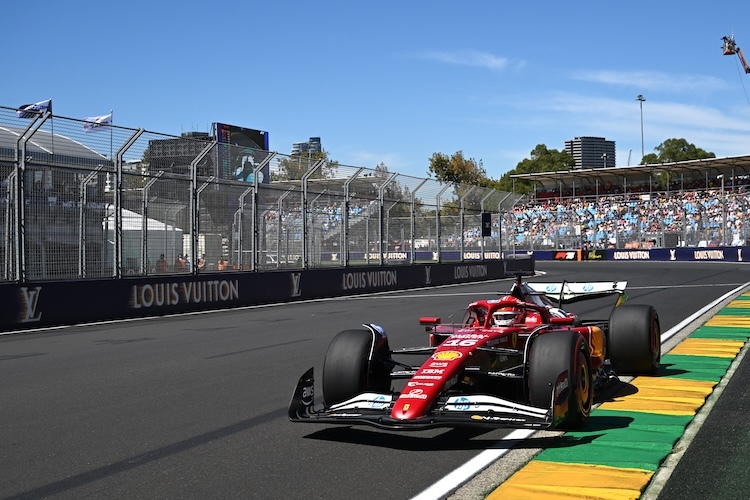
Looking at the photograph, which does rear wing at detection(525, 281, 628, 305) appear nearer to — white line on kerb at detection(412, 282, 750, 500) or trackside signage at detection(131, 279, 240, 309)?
white line on kerb at detection(412, 282, 750, 500)

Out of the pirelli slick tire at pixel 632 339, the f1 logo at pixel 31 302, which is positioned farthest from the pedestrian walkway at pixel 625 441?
the f1 logo at pixel 31 302

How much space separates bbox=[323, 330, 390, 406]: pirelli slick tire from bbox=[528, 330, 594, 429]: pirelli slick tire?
4.23 ft

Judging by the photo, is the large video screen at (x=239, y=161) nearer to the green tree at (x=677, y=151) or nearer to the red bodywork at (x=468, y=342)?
the red bodywork at (x=468, y=342)

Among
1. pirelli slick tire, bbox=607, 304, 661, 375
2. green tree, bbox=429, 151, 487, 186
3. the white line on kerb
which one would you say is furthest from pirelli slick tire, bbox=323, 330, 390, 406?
green tree, bbox=429, 151, 487, 186

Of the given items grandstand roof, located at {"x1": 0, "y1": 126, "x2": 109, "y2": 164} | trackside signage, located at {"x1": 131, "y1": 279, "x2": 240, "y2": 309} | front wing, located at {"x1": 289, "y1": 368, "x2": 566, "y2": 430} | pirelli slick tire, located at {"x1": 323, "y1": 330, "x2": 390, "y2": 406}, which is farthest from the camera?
trackside signage, located at {"x1": 131, "y1": 279, "x2": 240, "y2": 309}

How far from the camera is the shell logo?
6.36m

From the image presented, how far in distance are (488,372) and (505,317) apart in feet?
3.74

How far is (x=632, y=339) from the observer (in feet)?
27.8

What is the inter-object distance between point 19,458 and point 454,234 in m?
27.0

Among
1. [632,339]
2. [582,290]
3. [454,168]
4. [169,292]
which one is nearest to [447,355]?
[632,339]

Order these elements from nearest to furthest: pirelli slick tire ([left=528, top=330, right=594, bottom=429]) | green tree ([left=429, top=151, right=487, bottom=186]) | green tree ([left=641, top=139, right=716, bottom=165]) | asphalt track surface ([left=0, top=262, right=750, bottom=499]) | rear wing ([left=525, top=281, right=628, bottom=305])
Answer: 1. asphalt track surface ([left=0, top=262, right=750, bottom=499])
2. pirelli slick tire ([left=528, top=330, right=594, bottom=429])
3. rear wing ([left=525, top=281, right=628, bottom=305])
4. green tree ([left=429, top=151, right=487, bottom=186])
5. green tree ([left=641, top=139, right=716, bottom=165])

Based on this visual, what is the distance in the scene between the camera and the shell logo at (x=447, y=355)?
636 cm

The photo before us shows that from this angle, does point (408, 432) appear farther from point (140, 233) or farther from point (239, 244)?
point (239, 244)

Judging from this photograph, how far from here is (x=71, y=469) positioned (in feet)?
17.7
